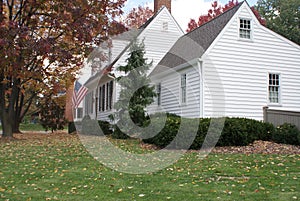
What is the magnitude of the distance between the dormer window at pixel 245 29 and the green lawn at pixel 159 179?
776cm

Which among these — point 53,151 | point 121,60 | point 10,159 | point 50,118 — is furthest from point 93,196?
point 50,118

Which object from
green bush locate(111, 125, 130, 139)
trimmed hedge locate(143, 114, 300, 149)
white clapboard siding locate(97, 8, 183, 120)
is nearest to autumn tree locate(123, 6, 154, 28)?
white clapboard siding locate(97, 8, 183, 120)

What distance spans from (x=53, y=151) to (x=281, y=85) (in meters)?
11.1

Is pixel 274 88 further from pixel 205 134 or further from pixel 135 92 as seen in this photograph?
pixel 135 92

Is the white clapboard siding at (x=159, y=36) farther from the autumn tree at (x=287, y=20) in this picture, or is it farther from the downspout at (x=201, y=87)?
the autumn tree at (x=287, y=20)

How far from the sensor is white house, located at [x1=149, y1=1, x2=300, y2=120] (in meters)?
16.0

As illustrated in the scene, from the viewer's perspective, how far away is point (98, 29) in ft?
56.7

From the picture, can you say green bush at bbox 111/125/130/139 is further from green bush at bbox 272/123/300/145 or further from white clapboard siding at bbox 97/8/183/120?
green bush at bbox 272/123/300/145

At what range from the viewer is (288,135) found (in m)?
13.5

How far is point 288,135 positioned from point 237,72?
13.8ft

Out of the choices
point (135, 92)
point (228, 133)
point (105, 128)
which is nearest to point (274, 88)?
point (228, 133)

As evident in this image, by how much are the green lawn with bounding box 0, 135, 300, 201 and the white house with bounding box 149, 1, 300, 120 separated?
5.40 metres

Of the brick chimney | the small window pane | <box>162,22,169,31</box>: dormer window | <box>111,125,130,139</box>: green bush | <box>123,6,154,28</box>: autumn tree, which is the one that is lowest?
<box>111,125,130,139</box>: green bush

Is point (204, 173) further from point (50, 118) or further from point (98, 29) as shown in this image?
point (50, 118)
